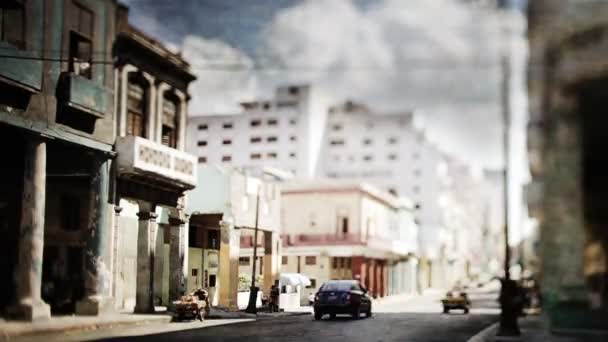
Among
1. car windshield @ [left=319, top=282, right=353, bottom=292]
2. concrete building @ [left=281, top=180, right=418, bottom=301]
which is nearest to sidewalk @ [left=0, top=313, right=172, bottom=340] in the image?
concrete building @ [left=281, top=180, right=418, bottom=301]

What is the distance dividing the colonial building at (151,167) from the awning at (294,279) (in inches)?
69.4

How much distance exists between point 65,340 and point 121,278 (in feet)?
6.47

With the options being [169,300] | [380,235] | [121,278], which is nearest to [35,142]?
[121,278]

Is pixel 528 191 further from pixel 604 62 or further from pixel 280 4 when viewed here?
pixel 280 4

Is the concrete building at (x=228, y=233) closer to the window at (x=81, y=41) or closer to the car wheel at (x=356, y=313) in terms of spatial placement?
the window at (x=81, y=41)

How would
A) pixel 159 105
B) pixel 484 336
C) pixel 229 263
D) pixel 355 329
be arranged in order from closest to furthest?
pixel 229 263 < pixel 159 105 < pixel 355 329 < pixel 484 336

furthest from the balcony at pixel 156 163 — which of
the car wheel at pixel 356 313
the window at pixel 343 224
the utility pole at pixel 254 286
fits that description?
the car wheel at pixel 356 313

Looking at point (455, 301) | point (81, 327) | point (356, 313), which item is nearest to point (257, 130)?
point (81, 327)

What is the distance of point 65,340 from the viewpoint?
14070 millimetres

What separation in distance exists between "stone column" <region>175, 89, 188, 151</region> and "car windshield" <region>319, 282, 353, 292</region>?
145 inches

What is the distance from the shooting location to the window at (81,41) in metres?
16.2

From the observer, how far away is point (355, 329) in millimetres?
19594

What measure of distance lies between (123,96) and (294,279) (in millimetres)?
4186

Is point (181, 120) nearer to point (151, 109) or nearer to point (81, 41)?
point (151, 109)
